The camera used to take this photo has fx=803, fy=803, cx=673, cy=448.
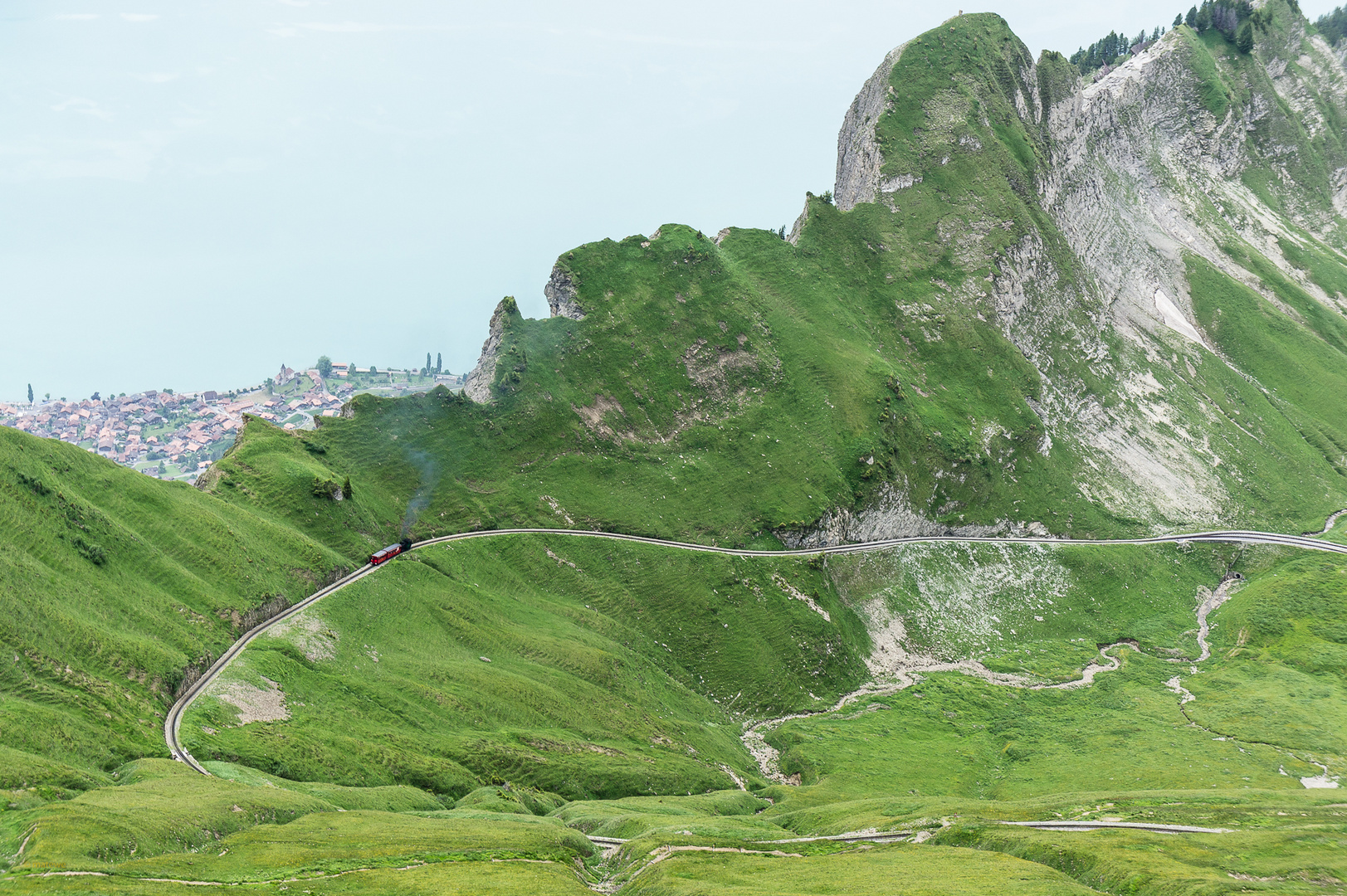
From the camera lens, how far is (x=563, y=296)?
137375 mm

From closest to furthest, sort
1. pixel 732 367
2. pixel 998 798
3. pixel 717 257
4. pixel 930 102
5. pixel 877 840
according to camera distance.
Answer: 1. pixel 877 840
2. pixel 998 798
3. pixel 732 367
4. pixel 717 257
5. pixel 930 102

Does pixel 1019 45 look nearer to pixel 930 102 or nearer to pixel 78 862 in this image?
pixel 930 102

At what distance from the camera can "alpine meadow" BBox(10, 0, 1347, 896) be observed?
164 ft

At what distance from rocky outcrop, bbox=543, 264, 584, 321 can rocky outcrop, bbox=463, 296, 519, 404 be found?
9596mm

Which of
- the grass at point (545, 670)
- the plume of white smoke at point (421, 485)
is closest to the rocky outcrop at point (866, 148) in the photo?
the grass at point (545, 670)

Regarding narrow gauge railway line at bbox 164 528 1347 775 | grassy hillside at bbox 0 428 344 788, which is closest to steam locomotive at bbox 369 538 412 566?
narrow gauge railway line at bbox 164 528 1347 775

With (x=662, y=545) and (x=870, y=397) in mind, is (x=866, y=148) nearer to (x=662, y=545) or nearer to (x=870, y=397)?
(x=870, y=397)

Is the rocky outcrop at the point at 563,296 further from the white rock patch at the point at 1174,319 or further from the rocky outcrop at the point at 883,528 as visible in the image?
the white rock patch at the point at 1174,319

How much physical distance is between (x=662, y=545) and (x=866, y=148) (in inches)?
A: 4503

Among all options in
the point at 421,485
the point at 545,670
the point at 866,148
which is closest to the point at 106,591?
the point at 545,670

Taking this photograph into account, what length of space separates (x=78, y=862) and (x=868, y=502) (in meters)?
108

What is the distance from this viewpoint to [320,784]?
198 feet

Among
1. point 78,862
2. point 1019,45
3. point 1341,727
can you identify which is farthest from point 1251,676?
point 1019,45

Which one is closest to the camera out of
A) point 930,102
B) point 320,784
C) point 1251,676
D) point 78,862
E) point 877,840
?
point 78,862
